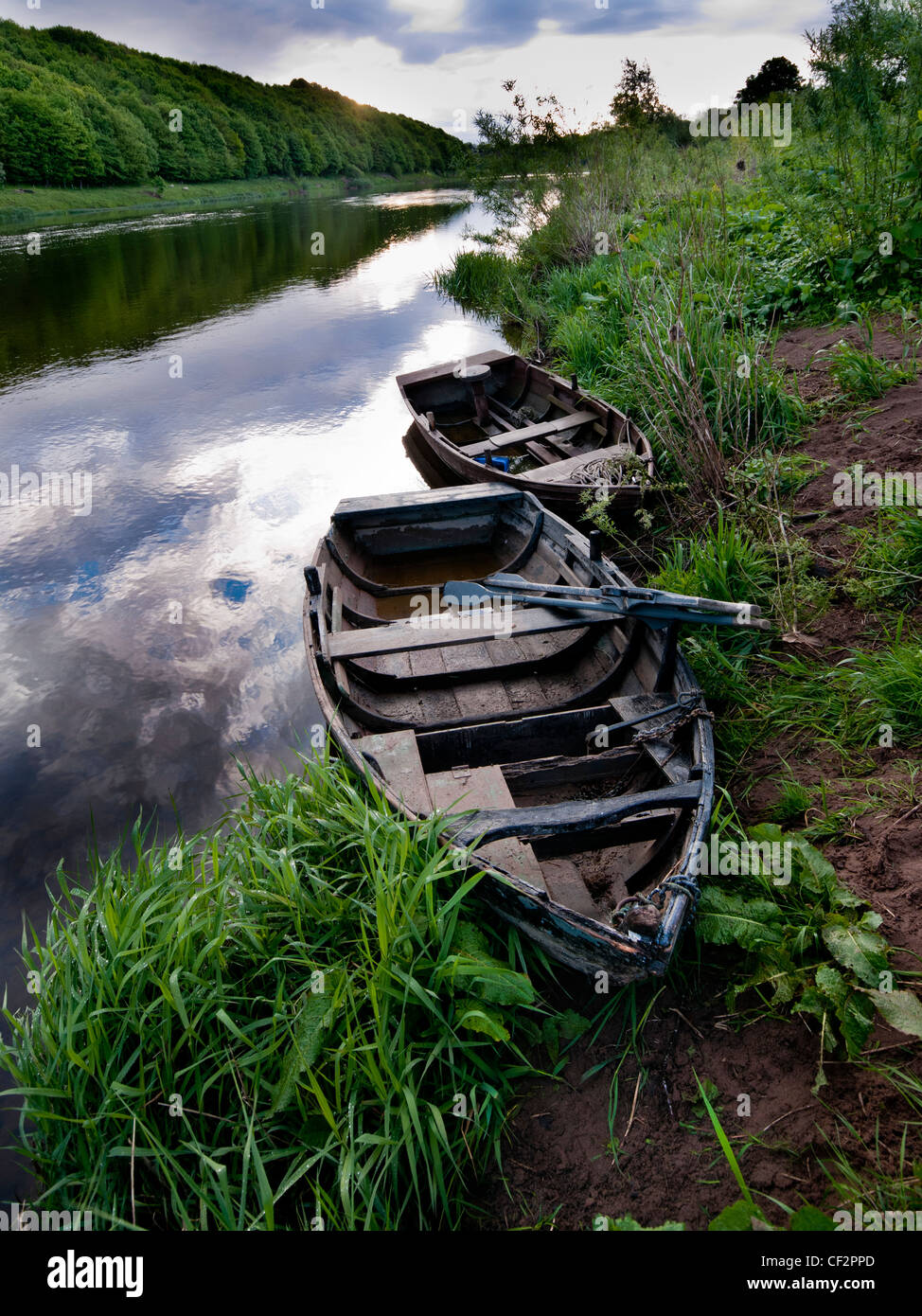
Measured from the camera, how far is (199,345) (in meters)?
15.8

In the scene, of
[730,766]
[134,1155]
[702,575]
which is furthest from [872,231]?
[134,1155]

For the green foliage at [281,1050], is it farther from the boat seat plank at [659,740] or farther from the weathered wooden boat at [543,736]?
the boat seat plank at [659,740]

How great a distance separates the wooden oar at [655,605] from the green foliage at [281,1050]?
5.50ft

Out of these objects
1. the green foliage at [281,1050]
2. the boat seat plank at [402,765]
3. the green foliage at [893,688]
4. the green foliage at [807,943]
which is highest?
the green foliage at [893,688]

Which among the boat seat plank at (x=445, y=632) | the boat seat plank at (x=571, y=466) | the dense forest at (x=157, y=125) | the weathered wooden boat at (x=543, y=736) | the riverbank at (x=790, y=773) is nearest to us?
the riverbank at (x=790, y=773)

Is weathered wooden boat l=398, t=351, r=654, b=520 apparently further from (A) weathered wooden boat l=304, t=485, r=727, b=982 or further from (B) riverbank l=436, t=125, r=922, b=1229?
(A) weathered wooden boat l=304, t=485, r=727, b=982

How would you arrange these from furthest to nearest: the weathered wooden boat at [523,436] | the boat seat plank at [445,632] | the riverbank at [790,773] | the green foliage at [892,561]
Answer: the weathered wooden boat at [523,436]
the boat seat plank at [445,632]
the green foliage at [892,561]
the riverbank at [790,773]

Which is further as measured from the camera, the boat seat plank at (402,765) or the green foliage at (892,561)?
the green foliage at (892,561)

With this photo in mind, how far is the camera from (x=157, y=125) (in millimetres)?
51219

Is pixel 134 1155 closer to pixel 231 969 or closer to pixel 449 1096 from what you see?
pixel 231 969

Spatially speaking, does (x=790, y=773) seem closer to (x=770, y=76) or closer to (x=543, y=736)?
(x=543, y=736)

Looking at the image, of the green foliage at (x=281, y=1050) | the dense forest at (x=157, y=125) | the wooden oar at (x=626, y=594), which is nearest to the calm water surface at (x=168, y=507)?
the green foliage at (x=281, y=1050)

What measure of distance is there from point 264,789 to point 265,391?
1137 centimetres

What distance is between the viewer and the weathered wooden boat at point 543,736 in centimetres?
286
